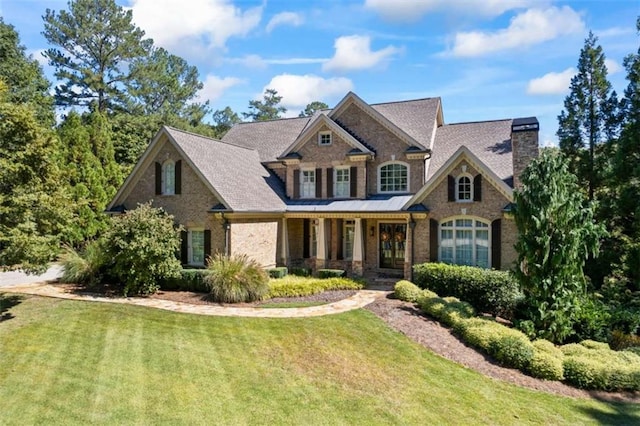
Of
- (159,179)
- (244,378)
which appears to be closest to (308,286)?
(244,378)

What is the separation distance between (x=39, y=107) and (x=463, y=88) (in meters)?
33.1

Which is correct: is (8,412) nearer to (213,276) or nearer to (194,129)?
(213,276)

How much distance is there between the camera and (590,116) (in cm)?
2084

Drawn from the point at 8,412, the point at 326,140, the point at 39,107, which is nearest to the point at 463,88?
the point at 326,140

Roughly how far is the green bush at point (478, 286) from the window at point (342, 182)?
24.8 feet

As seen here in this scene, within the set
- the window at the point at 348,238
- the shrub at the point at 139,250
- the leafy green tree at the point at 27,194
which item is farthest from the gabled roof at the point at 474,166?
the leafy green tree at the point at 27,194

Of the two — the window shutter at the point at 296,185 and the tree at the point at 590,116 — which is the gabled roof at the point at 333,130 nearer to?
the window shutter at the point at 296,185

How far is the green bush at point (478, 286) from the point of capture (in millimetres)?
14203

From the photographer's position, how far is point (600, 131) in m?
20.8

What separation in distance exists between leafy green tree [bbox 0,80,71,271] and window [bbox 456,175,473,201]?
1592 cm

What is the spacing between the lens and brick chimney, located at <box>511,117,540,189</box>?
16.7 metres

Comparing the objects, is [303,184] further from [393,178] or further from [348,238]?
[393,178]

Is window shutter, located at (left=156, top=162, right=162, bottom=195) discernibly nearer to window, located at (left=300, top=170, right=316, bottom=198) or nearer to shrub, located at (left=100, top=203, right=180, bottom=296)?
shrub, located at (left=100, top=203, right=180, bottom=296)

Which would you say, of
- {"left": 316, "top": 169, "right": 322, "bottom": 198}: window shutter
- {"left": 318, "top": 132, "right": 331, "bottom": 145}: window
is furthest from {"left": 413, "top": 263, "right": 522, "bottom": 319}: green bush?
{"left": 318, "top": 132, "right": 331, "bottom": 145}: window
